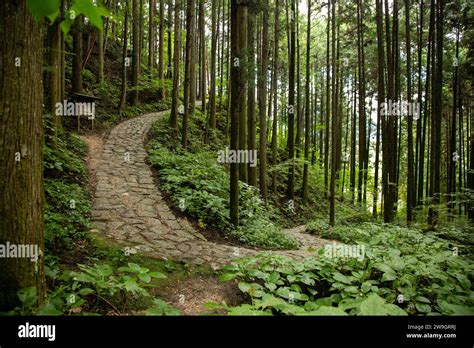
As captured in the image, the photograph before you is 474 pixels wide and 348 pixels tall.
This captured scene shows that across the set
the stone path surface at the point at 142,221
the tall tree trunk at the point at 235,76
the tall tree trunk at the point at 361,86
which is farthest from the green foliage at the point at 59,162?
the tall tree trunk at the point at 361,86

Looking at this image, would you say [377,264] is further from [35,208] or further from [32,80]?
[32,80]

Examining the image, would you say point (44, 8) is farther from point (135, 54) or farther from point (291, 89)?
point (135, 54)

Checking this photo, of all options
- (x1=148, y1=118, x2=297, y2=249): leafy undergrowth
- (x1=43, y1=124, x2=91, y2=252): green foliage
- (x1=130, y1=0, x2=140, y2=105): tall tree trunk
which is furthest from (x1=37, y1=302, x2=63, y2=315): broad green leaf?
(x1=130, y1=0, x2=140, y2=105): tall tree trunk

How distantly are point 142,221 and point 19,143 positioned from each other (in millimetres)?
4061

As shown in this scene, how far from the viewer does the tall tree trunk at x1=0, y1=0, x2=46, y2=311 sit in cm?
226

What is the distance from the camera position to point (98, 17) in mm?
Answer: 991

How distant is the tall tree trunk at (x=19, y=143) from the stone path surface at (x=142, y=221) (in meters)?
2.30

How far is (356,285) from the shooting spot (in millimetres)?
3945

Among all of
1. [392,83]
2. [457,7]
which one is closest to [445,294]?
[392,83]

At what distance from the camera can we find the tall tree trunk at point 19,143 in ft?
7.41

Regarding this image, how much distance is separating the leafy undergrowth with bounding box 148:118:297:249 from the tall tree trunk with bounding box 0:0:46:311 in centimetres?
457

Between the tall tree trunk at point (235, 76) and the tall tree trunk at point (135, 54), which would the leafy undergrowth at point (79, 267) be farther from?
the tall tree trunk at point (135, 54)

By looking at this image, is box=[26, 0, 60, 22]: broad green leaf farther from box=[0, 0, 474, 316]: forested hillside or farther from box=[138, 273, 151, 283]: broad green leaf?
box=[138, 273, 151, 283]: broad green leaf

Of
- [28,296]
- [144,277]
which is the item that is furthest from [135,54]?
[28,296]
